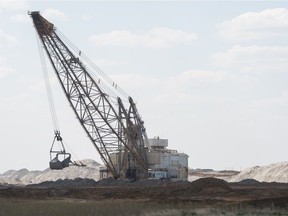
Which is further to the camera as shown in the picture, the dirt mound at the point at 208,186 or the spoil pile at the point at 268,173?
the spoil pile at the point at 268,173

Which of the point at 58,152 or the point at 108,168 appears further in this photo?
the point at 108,168

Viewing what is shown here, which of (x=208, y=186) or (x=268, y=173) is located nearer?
(x=208, y=186)

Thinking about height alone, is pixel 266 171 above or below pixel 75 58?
below

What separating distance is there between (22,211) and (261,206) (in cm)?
1532

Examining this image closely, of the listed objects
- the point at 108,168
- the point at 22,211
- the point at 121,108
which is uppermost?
the point at 121,108

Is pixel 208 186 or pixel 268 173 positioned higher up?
pixel 268 173

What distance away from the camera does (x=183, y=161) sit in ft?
330

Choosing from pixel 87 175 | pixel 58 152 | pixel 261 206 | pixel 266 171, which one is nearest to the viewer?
pixel 261 206

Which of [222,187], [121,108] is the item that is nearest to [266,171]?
[121,108]

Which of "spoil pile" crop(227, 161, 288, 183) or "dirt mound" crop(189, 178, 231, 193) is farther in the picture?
"spoil pile" crop(227, 161, 288, 183)

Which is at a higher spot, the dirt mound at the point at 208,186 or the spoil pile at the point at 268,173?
the spoil pile at the point at 268,173

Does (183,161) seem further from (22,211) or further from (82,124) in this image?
(22,211)

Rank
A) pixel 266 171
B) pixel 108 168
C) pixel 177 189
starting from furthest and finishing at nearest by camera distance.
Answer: pixel 266 171 → pixel 108 168 → pixel 177 189

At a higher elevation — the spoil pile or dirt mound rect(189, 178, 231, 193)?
the spoil pile
